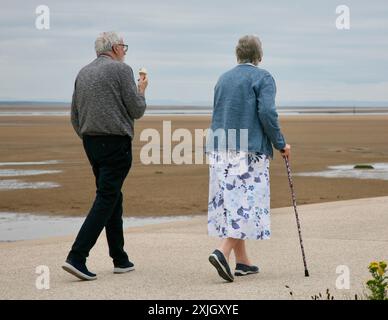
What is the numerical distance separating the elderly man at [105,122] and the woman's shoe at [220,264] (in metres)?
1.03

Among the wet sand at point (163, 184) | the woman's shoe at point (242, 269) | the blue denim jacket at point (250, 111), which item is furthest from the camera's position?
the wet sand at point (163, 184)

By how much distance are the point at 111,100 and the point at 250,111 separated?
123cm

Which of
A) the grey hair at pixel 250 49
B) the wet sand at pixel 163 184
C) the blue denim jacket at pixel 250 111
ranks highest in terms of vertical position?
the grey hair at pixel 250 49

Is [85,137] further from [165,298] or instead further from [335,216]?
[335,216]

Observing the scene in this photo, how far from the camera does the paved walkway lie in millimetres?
7793

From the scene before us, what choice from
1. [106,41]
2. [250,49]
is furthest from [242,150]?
[106,41]

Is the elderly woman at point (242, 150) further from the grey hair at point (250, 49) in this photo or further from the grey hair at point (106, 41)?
the grey hair at point (106, 41)

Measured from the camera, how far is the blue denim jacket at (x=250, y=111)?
8.06 meters

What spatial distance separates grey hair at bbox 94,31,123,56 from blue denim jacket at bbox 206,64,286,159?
105 cm

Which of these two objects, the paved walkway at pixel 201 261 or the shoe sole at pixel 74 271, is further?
the shoe sole at pixel 74 271

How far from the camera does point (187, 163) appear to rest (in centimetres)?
2570

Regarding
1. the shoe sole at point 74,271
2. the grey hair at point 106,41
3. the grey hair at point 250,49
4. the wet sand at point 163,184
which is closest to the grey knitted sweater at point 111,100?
the grey hair at point 106,41
